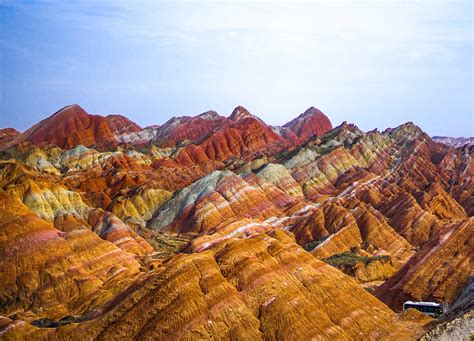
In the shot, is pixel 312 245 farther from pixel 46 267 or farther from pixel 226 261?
pixel 226 261

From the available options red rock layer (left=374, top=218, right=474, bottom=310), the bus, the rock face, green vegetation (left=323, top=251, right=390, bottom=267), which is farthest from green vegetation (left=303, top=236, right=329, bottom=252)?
the bus

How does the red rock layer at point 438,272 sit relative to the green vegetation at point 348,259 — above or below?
above

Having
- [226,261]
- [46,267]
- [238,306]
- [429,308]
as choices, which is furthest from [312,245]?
[238,306]

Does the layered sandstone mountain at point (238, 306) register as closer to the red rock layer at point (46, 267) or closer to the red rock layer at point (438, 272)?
the red rock layer at point (438, 272)

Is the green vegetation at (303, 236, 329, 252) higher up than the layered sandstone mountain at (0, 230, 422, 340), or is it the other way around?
the layered sandstone mountain at (0, 230, 422, 340)

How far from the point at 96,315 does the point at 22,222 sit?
44041mm

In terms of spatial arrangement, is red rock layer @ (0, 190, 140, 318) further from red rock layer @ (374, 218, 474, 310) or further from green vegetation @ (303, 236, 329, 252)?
green vegetation @ (303, 236, 329, 252)

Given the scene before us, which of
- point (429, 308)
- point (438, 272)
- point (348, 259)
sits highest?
point (438, 272)

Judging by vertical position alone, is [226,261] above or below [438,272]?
above

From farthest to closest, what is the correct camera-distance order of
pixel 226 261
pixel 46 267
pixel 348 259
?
pixel 348 259 < pixel 46 267 < pixel 226 261

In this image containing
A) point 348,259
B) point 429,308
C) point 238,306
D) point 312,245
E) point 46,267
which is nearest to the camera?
point 238,306

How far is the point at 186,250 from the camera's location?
125m

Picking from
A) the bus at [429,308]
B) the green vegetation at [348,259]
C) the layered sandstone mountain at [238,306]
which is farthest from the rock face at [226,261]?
the bus at [429,308]

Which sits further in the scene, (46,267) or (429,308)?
(46,267)
